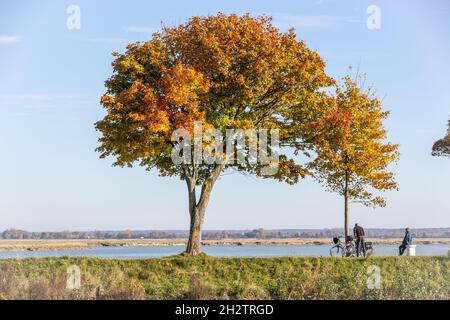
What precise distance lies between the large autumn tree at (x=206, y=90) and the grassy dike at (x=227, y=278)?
16.7 feet

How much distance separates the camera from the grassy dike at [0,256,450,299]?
3253cm

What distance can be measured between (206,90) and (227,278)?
402 inches

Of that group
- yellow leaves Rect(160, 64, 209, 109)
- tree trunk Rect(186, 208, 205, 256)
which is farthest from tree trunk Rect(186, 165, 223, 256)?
yellow leaves Rect(160, 64, 209, 109)

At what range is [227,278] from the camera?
121 ft

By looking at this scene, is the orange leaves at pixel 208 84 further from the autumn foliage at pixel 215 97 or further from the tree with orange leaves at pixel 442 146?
the tree with orange leaves at pixel 442 146

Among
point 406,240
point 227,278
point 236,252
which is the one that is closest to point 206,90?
point 227,278

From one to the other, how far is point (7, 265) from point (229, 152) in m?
14.0

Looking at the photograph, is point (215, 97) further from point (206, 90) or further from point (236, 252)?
point (236, 252)

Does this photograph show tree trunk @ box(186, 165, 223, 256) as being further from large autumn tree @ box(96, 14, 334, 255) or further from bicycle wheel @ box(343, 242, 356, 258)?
bicycle wheel @ box(343, 242, 356, 258)

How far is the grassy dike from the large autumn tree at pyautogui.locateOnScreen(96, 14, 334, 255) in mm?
5090

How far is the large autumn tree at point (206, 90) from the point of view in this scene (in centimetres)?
4044
